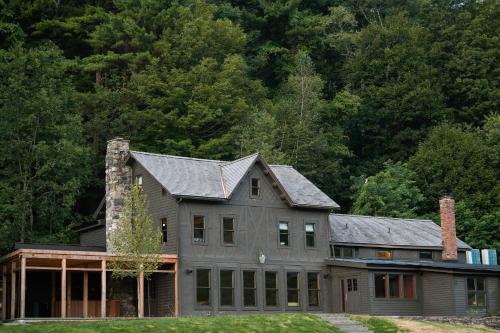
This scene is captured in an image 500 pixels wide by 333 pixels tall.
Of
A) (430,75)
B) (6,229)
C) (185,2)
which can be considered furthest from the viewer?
(430,75)

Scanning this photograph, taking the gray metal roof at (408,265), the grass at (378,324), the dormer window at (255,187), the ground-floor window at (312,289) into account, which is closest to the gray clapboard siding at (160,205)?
the dormer window at (255,187)

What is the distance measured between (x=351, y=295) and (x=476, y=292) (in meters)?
6.62

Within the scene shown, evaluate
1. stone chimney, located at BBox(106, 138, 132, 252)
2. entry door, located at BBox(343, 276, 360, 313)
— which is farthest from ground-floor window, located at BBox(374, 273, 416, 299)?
stone chimney, located at BBox(106, 138, 132, 252)

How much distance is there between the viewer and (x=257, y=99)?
6806 centimetres

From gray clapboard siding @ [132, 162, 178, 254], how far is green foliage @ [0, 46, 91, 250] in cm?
836

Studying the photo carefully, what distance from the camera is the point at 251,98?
6762cm

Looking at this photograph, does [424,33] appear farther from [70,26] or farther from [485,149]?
[70,26]

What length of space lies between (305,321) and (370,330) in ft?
9.94

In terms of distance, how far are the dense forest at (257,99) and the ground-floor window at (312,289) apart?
1468cm

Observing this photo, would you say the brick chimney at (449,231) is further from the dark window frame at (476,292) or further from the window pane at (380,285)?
the window pane at (380,285)

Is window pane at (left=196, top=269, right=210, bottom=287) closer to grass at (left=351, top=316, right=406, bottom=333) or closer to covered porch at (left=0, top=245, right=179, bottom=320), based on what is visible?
covered porch at (left=0, top=245, right=179, bottom=320)

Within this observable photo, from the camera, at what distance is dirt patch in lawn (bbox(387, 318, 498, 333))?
123ft

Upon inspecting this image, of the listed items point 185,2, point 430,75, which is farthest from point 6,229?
point 430,75

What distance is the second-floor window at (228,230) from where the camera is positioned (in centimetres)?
4238
